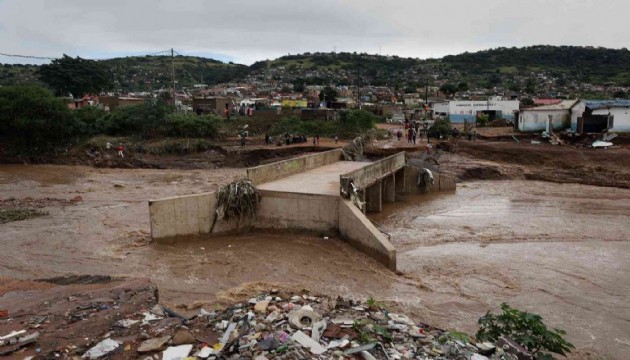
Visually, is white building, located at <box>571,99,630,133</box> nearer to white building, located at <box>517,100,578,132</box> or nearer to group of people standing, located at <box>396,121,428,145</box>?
white building, located at <box>517,100,578,132</box>

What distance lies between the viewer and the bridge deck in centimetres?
1647

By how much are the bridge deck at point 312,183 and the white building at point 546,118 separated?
2533 cm

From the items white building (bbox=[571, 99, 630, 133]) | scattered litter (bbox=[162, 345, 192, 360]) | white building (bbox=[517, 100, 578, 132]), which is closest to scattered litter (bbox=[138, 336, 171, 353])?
scattered litter (bbox=[162, 345, 192, 360])

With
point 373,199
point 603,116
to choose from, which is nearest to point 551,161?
point 603,116

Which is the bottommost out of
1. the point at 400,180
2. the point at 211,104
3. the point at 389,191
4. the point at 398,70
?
the point at 389,191

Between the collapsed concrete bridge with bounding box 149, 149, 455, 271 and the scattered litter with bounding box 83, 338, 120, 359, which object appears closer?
the scattered litter with bounding box 83, 338, 120, 359

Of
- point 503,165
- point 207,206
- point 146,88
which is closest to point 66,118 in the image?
point 207,206

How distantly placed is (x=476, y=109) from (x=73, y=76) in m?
51.0

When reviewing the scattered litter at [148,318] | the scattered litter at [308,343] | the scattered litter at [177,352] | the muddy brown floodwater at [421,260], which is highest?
the scattered litter at [308,343]

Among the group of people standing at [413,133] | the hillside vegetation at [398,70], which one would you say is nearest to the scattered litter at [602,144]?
the group of people standing at [413,133]

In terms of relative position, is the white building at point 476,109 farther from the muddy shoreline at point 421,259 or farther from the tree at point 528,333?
the tree at point 528,333

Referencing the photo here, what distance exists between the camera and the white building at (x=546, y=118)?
129 ft

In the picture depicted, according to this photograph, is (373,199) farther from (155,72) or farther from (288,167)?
(155,72)

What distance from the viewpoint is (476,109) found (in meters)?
52.6
